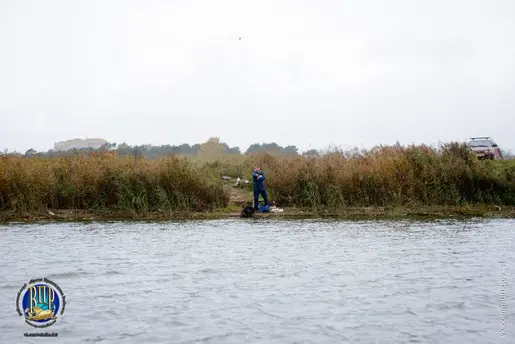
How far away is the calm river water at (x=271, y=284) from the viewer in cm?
1300

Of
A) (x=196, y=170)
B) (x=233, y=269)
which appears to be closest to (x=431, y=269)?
(x=233, y=269)

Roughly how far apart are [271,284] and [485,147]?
3575 centimetres

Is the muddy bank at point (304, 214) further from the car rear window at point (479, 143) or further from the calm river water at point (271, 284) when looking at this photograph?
the car rear window at point (479, 143)

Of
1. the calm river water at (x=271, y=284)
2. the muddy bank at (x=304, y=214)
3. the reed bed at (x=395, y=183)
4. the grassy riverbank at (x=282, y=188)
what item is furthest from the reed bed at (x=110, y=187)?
the calm river water at (x=271, y=284)

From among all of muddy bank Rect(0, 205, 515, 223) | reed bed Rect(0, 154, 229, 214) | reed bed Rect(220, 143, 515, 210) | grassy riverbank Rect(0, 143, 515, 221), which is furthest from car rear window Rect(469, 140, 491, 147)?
reed bed Rect(0, 154, 229, 214)

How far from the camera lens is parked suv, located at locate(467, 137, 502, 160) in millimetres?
47438

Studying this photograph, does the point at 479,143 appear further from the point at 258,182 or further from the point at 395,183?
the point at 258,182

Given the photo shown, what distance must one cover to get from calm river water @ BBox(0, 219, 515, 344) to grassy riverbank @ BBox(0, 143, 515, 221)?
745cm

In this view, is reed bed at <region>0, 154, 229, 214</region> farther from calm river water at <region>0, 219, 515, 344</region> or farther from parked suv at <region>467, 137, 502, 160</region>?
parked suv at <region>467, 137, 502, 160</region>

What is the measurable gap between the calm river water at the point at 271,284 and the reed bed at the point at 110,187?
7.67 m

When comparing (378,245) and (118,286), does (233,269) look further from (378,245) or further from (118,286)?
(378,245)

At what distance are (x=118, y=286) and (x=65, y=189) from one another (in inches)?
856

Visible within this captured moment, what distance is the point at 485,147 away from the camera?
4878cm

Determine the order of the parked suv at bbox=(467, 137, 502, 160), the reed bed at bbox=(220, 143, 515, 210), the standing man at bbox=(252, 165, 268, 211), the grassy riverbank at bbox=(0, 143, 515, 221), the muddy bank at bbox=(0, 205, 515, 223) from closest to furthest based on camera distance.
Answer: the muddy bank at bbox=(0, 205, 515, 223), the standing man at bbox=(252, 165, 268, 211), the grassy riverbank at bbox=(0, 143, 515, 221), the reed bed at bbox=(220, 143, 515, 210), the parked suv at bbox=(467, 137, 502, 160)
